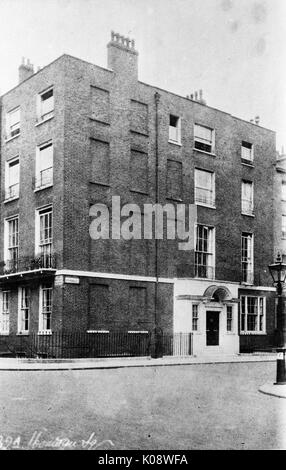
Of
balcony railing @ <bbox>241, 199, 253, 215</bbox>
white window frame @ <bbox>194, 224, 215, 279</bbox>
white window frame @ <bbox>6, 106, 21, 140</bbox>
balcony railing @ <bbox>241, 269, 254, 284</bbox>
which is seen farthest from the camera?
balcony railing @ <bbox>241, 199, 253, 215</bbox>

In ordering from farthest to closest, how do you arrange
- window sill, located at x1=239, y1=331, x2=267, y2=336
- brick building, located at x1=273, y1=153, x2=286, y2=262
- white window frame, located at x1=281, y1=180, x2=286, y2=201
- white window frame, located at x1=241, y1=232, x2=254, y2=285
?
white window frame, located at x1=281, y1=180, x2=286, y2=201 → brick building, located at x1=273, y1=153, x2=286, y2=262 → white window frame, located at x1=241, y1=232, x2=254, y2=285 → window sill, located at x1=239, y1=331, x2=267, y2=336

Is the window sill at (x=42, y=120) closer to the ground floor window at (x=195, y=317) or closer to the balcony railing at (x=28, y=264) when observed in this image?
the balcony railing at (x=28, y=264)

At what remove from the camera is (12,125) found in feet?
98.4

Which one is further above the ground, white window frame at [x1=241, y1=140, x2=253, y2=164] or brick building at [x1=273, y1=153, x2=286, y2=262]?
white window frame at [x1=241, y1=140, x2=253, y2=164]

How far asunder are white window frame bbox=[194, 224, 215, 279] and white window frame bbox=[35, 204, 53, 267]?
7768 millimetres

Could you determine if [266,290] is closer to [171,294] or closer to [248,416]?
[171,294]

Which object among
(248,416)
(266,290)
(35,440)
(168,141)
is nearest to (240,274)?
(266,290)

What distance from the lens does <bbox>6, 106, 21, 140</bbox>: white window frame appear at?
29.5 meters

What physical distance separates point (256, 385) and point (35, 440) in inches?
340

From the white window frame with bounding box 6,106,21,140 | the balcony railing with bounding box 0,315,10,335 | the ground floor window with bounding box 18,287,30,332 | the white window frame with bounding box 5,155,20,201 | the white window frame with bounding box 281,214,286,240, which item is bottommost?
the balcony railing with bounding box 0,315,10,335

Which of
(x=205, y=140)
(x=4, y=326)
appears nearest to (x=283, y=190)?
(x=205, y=140)

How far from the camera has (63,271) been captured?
24703 millimetres

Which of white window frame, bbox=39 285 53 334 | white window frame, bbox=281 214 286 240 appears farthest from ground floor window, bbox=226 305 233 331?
white window frame, bbox=39 285 53 334

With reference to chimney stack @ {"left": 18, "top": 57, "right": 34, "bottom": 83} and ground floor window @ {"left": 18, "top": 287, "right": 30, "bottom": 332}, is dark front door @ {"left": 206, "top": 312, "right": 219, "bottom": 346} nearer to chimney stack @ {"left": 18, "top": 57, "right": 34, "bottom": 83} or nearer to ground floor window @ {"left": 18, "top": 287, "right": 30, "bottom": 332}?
ground floor window @ {"left": 18, "top": 287, "right": 30, "bottom": 332}
